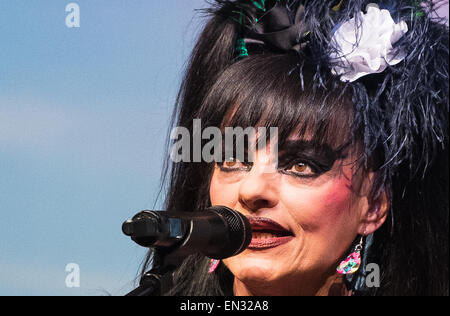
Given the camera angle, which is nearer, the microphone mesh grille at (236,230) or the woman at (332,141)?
the microphone mesh grille at (236,230)

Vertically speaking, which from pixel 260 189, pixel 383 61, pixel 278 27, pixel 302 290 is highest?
pixel 278 27

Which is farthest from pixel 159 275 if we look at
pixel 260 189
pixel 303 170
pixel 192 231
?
pixel 303 170

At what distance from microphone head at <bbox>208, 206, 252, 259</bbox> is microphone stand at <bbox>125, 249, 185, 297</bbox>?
0.11 m

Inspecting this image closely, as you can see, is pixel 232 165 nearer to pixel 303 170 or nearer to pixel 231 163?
pixel 231 163

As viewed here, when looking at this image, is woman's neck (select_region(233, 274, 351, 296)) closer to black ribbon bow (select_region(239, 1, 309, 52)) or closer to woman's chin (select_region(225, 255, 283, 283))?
woman's chin (select_region(225, 255, 283, 283))

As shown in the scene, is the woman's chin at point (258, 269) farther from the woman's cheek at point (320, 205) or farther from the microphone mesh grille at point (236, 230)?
the microphone mesh grille at point (236, 230)

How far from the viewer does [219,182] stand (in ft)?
6.12

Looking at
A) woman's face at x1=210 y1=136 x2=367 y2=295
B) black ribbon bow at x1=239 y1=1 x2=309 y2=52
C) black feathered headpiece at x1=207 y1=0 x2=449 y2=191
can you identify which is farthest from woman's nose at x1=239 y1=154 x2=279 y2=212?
black ribbon bow at x1=239 y1=1 x2=309 y2=52

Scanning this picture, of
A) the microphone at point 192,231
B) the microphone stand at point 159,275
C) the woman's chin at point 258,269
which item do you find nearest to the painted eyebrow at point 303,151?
the woman's chin at point 258,269

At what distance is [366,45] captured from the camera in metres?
1.86

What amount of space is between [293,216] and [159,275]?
56 centimetres

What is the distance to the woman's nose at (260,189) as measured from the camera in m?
1.71

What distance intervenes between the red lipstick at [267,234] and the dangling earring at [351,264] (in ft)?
0.61
